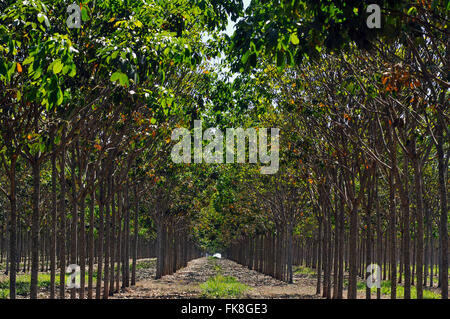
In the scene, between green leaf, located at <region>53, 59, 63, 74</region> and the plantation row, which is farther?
the plantation row

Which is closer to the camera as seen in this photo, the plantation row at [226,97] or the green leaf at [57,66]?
the green leaf at [57,66]

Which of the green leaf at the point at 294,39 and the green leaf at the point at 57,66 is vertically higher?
the green leaf at the point at 294,39

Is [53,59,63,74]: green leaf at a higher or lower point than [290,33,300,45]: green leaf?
lower

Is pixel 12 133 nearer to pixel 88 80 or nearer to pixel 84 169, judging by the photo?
pixel 88 80

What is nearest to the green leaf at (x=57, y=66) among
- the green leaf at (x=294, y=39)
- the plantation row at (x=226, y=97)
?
the plantation row at (x=226, y=97)

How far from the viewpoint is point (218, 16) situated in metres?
11.1

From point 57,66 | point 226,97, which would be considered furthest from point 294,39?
point 226,97

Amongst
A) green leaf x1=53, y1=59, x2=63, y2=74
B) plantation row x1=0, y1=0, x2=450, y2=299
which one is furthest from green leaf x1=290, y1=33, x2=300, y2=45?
green leaf x1=53, y1=59, x2=63, y2=74

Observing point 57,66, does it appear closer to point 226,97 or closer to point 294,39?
point 294,39

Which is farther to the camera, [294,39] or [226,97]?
[226,97]

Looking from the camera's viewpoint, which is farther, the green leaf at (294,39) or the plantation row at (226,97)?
the plantation row at (226,97)

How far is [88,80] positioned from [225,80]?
6.04 meters

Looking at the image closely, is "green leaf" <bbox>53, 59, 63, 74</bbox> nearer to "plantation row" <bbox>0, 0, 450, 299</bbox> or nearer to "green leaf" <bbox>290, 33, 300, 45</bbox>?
"plantation row" <bbox>0, 0, 450, 299</bbox>

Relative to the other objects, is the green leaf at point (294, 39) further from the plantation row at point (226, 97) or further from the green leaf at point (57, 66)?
the green leaf at point (57, 66)
